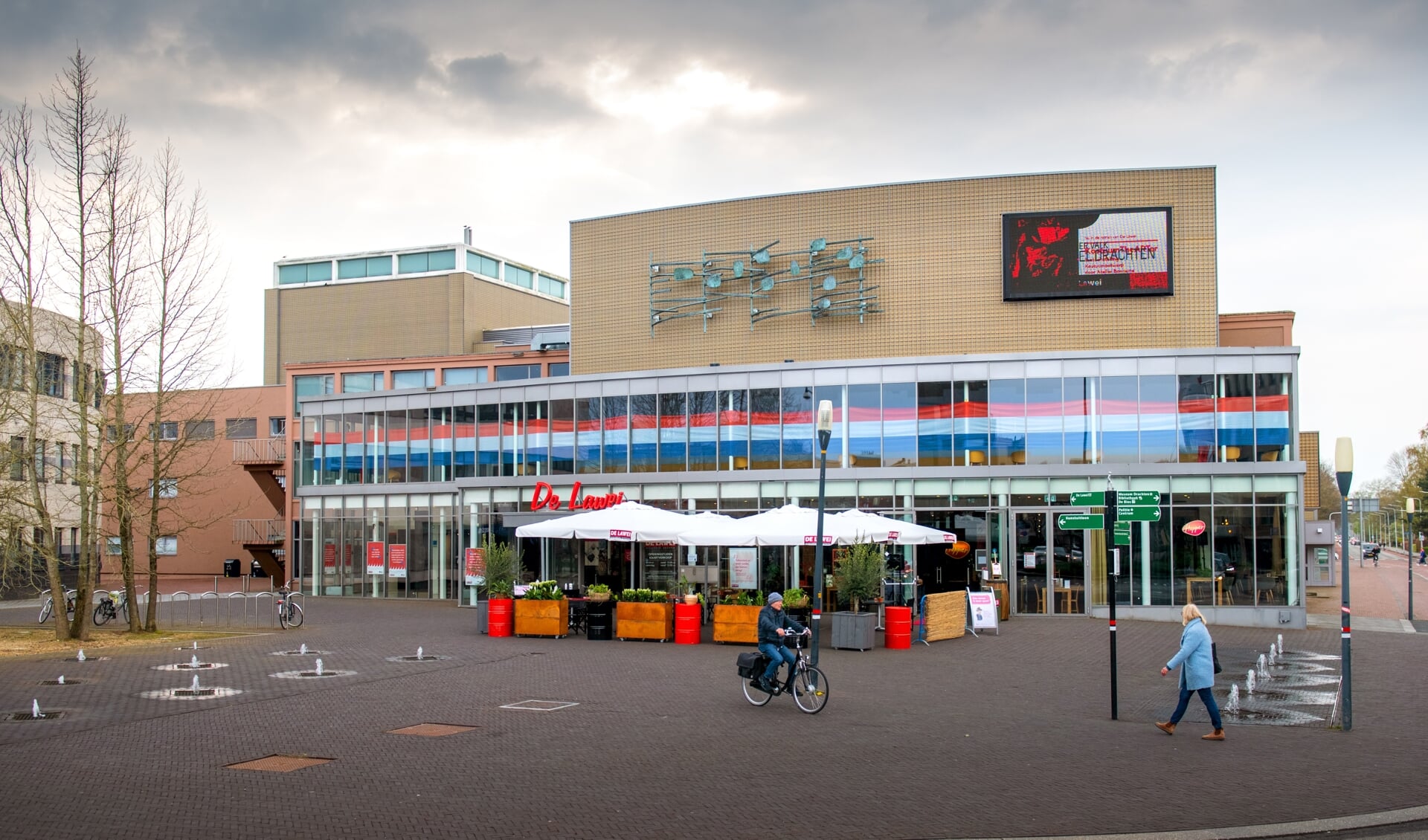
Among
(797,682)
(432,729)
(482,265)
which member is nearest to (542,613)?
(797,682)

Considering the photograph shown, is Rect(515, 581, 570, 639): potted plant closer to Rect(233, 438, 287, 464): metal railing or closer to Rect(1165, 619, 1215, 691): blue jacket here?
Rect(1165, 619, 1215, 691): blue jacket

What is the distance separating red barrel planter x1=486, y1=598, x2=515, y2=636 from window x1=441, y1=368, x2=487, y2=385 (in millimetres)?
25369

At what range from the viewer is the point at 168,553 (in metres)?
57.7

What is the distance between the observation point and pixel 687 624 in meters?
23.9

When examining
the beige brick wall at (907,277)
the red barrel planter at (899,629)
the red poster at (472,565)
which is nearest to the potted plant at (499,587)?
the red poster at (472,565)

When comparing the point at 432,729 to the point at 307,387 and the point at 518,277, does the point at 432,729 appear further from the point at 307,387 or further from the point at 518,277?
the point at 518,277

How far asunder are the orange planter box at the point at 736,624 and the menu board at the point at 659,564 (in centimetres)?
993

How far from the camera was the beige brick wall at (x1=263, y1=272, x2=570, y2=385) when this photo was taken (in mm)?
57094

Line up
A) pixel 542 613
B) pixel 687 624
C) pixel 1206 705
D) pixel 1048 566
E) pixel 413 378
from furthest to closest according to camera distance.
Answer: pixel 413 378, pixel 1048 566, pixel 542 613, pixel 687 624, pixel 1206 705

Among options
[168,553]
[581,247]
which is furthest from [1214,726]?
[168,553]

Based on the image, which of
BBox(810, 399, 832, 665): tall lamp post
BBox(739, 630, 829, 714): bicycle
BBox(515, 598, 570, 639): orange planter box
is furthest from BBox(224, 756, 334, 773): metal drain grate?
BBox(515, 598, 570, 639): orange planter box

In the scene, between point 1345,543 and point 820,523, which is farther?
point 820,523

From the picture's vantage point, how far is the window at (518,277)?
207ft

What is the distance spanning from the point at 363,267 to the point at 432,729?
168 ft
